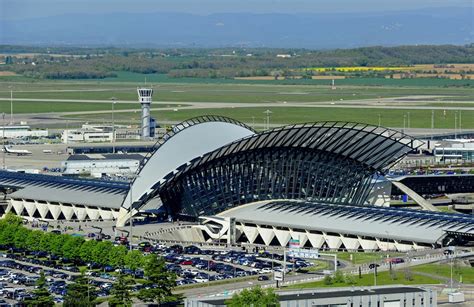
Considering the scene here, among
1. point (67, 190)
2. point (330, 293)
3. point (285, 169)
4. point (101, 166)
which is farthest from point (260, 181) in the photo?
point (101, 166)

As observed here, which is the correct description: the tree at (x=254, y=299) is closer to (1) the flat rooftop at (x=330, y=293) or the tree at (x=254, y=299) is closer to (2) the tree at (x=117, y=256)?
(1) the flat rooftop at (x=330, y=293)

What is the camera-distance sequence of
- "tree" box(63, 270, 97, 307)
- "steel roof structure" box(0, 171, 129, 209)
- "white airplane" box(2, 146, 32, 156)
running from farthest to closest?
1. "white airplane" box(2, 146, 32, 156)
2. "steel roof structure" box(0, 171, 129, 209)
3. "tree" box(63, 270, 97, 307)

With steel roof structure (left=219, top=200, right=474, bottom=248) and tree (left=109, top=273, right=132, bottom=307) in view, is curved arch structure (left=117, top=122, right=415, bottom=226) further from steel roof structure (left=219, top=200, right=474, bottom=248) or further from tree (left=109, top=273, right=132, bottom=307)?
tree (left=109, top=273, right=132, bottom=307)

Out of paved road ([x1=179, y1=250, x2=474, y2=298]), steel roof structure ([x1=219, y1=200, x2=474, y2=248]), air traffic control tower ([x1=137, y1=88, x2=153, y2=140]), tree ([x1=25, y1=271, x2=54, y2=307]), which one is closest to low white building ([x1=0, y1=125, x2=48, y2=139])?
air traffic control tower ([x1=137, y1=88, x2=153, y2=140])

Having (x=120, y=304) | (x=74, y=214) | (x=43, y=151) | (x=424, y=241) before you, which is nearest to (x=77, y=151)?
(x=43, y=151)

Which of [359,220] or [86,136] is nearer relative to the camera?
[359,220]

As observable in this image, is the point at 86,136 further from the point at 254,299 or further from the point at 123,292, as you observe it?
the point at 254,299
